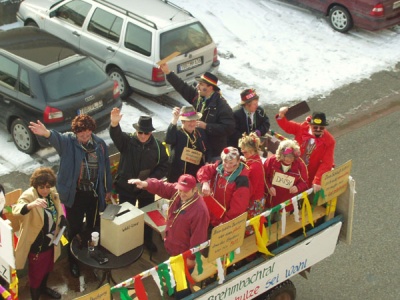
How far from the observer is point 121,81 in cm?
1384

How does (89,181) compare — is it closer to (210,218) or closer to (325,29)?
(210,218)

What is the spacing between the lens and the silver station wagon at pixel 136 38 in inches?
526

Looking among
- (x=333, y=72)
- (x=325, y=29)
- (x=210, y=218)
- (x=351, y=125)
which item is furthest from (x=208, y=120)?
(x=325, y=29)

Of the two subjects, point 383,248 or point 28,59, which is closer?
point 383,248

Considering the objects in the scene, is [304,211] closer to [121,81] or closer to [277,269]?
[277,269]

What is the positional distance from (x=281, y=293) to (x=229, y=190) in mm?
1486

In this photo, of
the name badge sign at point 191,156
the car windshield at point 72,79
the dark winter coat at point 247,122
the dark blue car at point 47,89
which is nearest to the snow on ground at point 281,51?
the dark blue car at point 47,89

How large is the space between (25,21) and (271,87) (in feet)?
16.8

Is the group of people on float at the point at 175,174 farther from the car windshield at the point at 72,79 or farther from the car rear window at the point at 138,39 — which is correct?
the car rear window at the point at 138,39

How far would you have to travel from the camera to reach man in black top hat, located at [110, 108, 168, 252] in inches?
330

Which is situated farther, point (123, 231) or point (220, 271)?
point (123, 231)

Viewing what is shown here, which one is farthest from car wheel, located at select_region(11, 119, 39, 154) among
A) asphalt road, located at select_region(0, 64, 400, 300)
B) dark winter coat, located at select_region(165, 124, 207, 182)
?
dark winter coat, located at select_region(165, 124, 207, 182)

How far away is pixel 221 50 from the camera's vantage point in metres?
16.0

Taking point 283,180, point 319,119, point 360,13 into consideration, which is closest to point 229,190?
point 283,180
